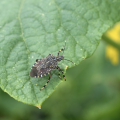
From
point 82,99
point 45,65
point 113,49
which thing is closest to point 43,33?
point 45,65

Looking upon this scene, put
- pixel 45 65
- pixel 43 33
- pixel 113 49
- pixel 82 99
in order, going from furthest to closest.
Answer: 1. pixel 82 99
2. pixel 113 49
3. pixel 45 65
4. pixel 43 33

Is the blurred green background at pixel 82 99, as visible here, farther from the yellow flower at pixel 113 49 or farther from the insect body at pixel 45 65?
the insect body at pixel 45 65

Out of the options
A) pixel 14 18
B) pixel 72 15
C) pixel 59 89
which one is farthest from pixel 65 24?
pixel 59 89

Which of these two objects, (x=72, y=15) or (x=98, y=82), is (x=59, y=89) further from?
(x=72, y=15)

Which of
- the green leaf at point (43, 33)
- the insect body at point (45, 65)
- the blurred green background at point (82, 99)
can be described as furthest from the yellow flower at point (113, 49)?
the insect body at point (45, 65)

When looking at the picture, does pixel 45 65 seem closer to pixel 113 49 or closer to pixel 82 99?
pixel 113 49

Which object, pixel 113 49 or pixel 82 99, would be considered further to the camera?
pixel 82 99
